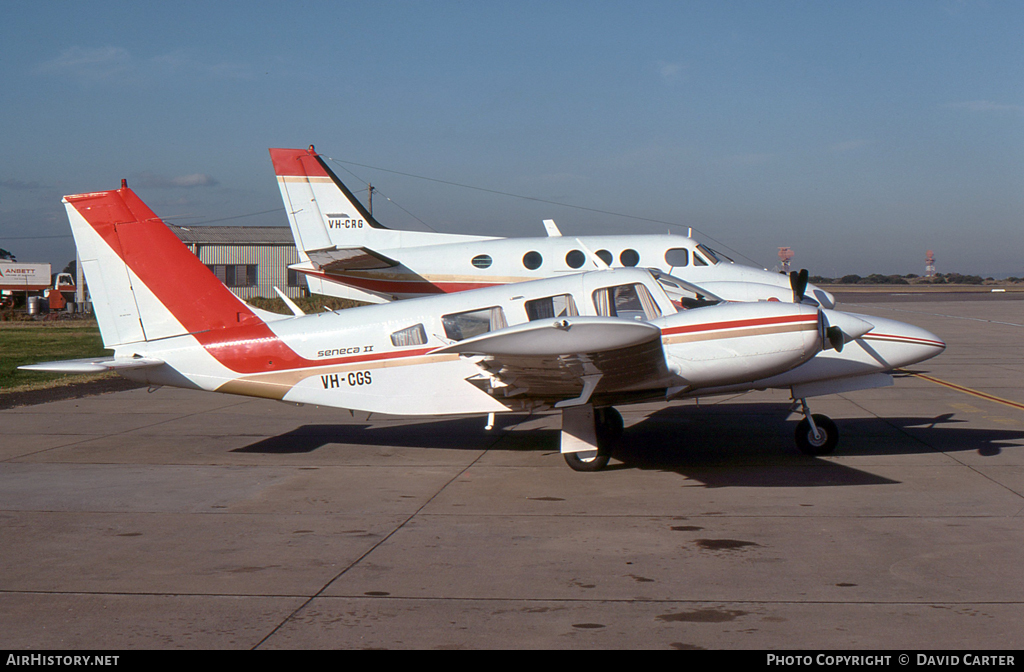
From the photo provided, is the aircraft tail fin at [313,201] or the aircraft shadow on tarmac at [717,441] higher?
the aircraft tail fin at [313,201]

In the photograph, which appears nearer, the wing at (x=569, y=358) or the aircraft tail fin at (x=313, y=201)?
the wing at (x=569, y=358)

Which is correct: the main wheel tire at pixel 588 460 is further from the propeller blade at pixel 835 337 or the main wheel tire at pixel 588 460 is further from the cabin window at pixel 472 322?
the propeller blade at pixel 835 337

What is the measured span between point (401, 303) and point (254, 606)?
520 centimetres

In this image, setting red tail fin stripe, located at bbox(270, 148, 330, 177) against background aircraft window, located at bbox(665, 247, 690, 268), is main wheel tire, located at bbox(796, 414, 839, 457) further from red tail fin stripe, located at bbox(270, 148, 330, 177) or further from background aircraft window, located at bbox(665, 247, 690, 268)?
red tail fin stripe, located at bbox(270, 148, 330, 177)

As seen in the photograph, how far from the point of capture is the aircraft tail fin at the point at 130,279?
32.3 ft

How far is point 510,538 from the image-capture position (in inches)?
261

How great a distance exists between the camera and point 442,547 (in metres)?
6.39

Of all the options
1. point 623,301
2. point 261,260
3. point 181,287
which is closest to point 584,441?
point 623,301

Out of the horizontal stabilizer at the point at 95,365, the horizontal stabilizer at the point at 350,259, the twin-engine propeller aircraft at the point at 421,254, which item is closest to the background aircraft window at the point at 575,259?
the twin-engine propeller aircraft at the point at 421,254

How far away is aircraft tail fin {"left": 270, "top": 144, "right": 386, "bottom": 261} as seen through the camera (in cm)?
2155

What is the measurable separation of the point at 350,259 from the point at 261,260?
3583 centimetres

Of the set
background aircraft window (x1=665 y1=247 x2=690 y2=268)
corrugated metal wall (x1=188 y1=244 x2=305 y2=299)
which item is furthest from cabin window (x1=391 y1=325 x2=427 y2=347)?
corrugated metal wall (x1=188 y1=244 x2=305 y2=299)

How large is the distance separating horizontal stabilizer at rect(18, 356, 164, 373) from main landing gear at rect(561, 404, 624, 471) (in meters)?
4.89

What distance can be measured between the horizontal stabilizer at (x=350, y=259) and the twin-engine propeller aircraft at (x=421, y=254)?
0.02m
